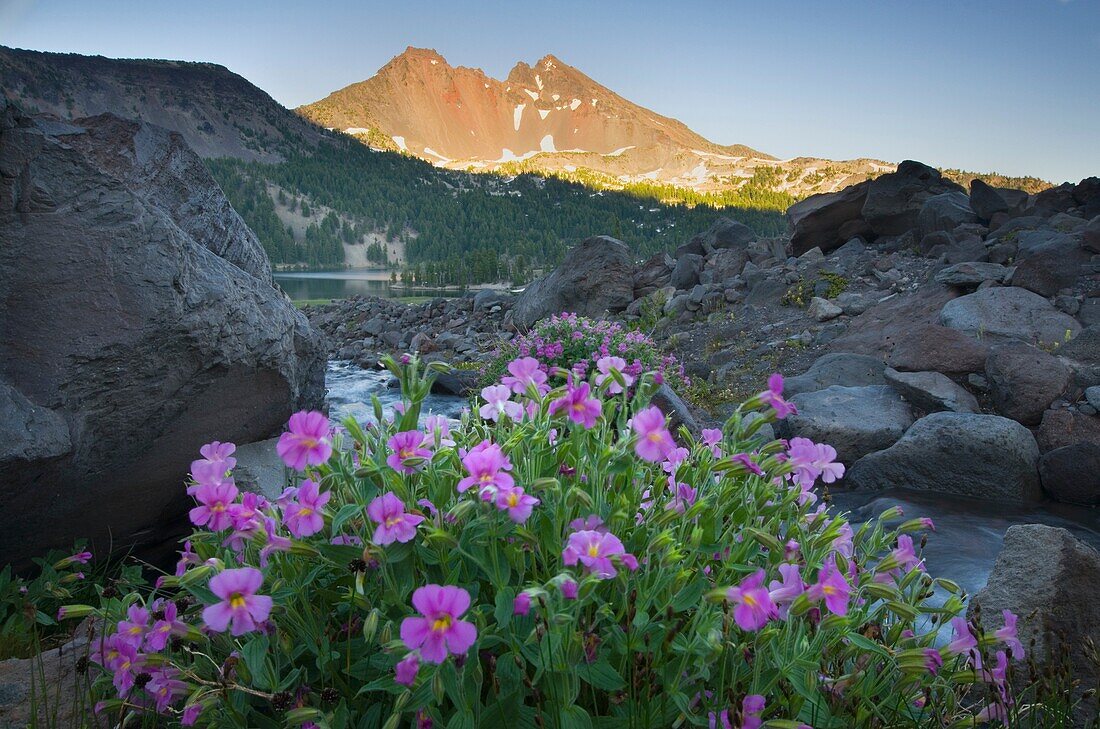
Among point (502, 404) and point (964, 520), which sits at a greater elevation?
point (502, 404)

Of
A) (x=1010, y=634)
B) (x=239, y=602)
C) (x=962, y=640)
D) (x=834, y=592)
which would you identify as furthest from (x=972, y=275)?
(x=239, y=602)

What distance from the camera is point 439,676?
1.44 meters

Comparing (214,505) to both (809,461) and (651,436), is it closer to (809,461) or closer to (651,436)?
(651,436)

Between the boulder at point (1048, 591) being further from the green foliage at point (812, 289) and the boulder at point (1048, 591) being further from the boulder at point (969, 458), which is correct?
→ the green foliage at point (812, 289)

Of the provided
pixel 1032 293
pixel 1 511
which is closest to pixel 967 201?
pixel 1032 293

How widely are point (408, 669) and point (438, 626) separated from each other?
0.19 metres

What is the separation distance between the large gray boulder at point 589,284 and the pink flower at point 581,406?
1727cm

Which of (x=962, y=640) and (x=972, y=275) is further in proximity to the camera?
(x=972, y=275)

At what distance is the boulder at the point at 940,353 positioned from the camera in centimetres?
902

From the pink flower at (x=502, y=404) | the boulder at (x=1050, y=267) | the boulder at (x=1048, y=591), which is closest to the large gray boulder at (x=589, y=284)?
the boulder at (x=1050, y=267)

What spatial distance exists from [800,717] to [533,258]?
3591 inches

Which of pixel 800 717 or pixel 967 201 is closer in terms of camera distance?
pixel 800 717

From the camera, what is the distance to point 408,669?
1.47 meters

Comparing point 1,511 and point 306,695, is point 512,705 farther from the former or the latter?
point 1,511
